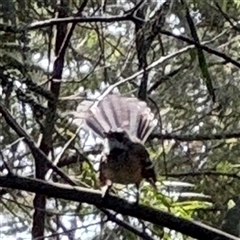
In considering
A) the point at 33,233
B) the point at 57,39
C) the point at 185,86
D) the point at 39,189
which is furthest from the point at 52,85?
the point at 39,189

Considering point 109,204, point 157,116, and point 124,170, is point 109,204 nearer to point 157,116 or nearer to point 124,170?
point 124,170

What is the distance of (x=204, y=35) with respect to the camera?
3574 mm

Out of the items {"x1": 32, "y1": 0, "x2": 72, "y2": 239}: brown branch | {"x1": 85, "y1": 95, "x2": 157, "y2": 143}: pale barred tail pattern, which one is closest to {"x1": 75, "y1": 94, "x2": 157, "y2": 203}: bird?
{"x1": 85, "y1": 95, "x2": 157, "y2": 143}: pale barred tail pattern

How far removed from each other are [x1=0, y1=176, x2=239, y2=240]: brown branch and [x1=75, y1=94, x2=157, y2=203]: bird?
61 cm

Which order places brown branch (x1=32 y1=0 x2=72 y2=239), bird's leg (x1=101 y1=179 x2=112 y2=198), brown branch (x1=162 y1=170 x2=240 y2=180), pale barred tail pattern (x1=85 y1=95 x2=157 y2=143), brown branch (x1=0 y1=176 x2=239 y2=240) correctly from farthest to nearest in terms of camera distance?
brown branch (x1=162 y1=170 x2=240 y2=180), brown branch (x1=32 y1=0 x2=72 y2=239), pale barred tail pattern (x1=85 y1=95 x2=157 y2=143), bird's leg (x1=101 y1=179 x2=112 y2=198), brown branch (x1=0 y1=176 x2=239 y2=240)

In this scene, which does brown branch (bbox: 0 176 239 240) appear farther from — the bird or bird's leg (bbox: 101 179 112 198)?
the bird

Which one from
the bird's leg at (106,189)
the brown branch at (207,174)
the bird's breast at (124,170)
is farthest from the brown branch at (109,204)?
the brown branch at (207,174)

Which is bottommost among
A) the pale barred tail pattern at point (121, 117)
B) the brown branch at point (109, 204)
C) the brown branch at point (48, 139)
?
the brown branch at point (109, 204)

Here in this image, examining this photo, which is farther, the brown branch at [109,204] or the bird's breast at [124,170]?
the bird's breast at [124,170]

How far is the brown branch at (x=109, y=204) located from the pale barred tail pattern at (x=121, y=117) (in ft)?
2.06

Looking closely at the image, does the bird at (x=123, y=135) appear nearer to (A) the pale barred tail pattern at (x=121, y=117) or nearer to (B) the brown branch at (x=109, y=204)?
(A) the pale barred tail pattern at (x=121, y=117)

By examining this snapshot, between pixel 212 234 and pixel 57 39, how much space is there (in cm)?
186

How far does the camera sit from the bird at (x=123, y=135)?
9.05 ft

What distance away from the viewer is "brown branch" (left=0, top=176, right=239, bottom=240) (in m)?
2.05
